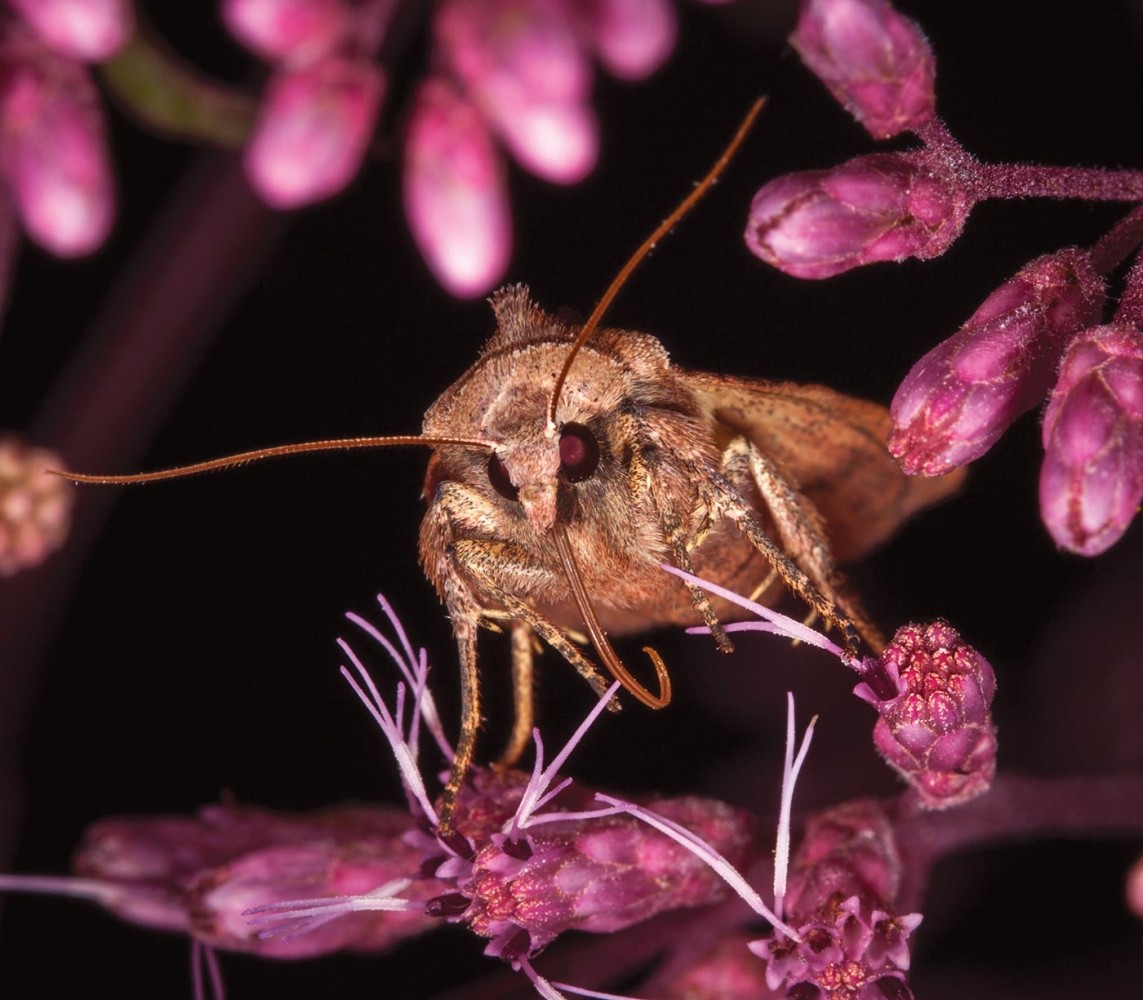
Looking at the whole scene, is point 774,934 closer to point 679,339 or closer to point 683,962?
point 683,962

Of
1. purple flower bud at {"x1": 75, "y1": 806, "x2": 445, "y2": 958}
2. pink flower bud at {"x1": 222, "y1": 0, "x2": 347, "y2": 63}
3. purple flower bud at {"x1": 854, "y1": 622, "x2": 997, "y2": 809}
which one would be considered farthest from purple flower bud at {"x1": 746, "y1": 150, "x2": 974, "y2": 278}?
purple flower bud at {"x1": 75, "y1": 806, "x2": 445, "y2": 958}

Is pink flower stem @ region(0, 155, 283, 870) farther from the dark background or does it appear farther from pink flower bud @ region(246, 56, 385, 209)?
pink flower bud @ region(246, 56, 385, 209)

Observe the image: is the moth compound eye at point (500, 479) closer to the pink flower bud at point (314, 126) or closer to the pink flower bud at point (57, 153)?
the pink flower bud at point (314, 126)

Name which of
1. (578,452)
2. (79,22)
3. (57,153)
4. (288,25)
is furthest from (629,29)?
(57,153)

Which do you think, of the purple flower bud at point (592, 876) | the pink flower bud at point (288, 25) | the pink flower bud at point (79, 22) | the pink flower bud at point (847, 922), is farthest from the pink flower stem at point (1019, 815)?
the pink flower bud at point (79, 22)

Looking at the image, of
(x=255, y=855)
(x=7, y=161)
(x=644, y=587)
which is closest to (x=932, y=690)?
(x=644, y=587)
